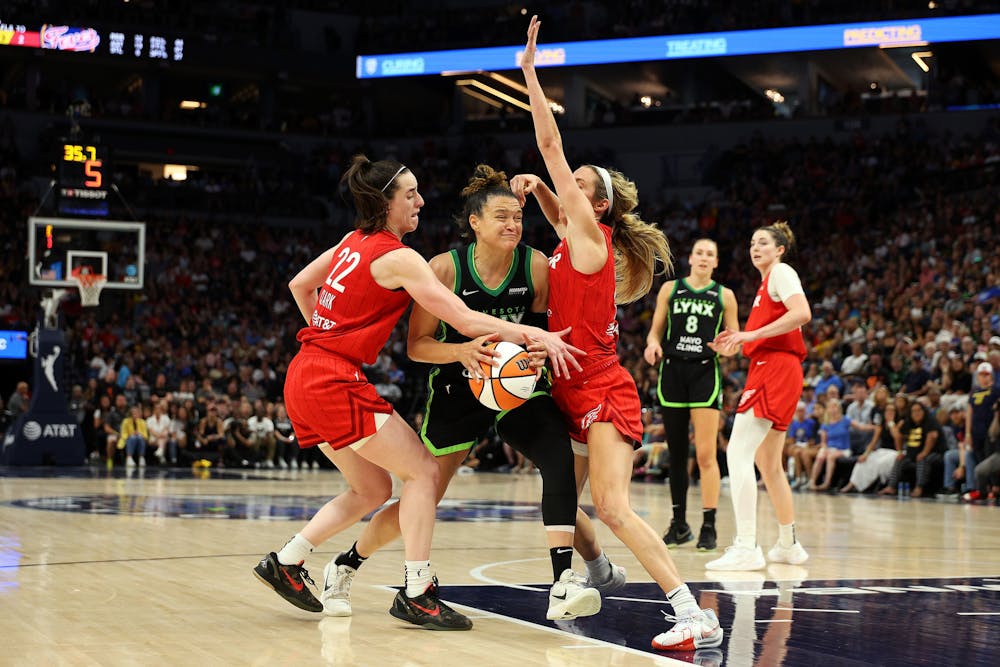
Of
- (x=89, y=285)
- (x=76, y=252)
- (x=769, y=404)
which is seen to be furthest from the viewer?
(x=76, y=252)

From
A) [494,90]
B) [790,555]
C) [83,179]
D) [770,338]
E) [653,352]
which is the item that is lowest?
[790,555]

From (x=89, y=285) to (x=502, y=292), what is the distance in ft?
46.8

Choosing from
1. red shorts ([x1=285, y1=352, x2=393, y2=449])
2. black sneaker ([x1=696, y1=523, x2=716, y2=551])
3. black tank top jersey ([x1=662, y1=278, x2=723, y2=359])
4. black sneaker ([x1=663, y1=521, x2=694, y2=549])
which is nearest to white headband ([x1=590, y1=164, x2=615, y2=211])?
red shorts ([x1=285, y1=352, x2=393, y2=449])

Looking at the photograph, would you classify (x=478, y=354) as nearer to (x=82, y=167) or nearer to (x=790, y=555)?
(x=790, y=555)

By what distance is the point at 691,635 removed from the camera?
4.59 meters

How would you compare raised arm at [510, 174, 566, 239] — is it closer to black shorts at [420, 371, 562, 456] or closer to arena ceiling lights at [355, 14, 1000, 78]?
black shorts at [420, 371, 562, 456]

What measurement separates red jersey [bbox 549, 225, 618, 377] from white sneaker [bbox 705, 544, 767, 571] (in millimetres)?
2471

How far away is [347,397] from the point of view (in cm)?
502

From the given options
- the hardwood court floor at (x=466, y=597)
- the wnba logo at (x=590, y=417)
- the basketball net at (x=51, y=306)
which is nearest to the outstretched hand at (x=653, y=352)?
the hardwood court floor at (x=466, y=597)

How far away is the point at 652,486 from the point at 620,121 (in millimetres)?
17982

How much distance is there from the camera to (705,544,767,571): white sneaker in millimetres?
7125

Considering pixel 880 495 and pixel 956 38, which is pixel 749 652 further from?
pixel 956 38

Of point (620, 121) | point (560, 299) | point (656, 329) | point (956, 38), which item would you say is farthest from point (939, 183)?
point (560, 299)

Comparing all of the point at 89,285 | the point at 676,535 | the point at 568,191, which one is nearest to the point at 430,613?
the point at 568,191
